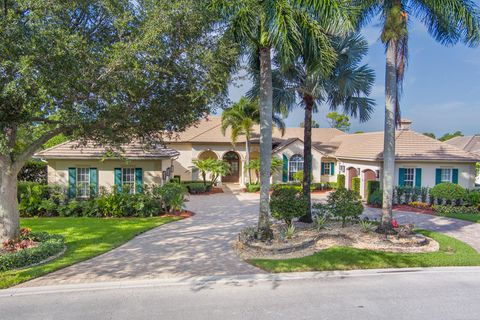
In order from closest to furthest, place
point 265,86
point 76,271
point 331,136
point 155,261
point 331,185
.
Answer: point 76,271 → point 155,261 → point 265,86 → point 331,185 → point 331,136

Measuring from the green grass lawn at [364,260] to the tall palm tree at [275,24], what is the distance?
1851mm

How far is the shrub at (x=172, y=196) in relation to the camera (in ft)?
51.0

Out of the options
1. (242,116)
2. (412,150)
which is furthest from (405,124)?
(242,116)

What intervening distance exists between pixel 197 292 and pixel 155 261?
2.48 meters

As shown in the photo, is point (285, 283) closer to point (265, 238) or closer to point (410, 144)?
point (265, 238)

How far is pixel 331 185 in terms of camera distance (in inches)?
1100

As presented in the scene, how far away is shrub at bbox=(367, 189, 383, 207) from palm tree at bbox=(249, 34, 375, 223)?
288 inches

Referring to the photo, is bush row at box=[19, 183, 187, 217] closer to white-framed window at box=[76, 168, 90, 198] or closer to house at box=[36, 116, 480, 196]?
white-framed window at box=[76, 168, 90, 198]

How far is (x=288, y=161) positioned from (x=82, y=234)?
64.5 ft

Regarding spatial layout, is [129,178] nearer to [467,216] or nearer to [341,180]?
[341,180]

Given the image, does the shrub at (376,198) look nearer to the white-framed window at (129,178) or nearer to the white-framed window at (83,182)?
the white-framed window at (129,178)

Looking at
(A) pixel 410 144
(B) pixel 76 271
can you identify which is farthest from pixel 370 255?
(A) pixel 410 144

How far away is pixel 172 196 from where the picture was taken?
51.0ft

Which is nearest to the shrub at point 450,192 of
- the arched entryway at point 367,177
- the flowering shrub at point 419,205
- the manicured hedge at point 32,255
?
the flowering shrub at point 419,205
